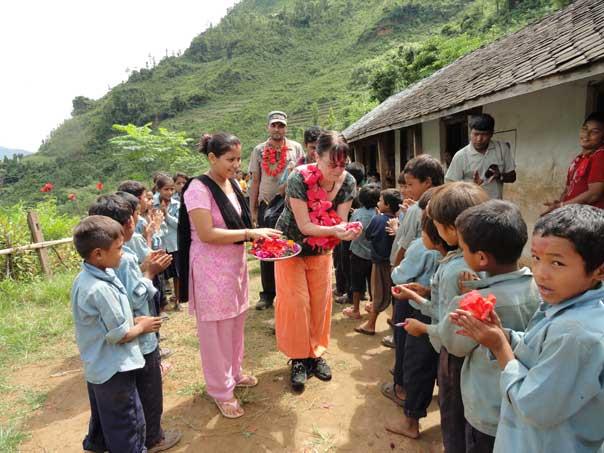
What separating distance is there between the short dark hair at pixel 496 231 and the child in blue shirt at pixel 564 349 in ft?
0.72

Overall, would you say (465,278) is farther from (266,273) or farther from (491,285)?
(266,273)

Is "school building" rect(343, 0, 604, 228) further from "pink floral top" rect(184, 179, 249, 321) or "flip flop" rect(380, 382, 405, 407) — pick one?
"pink floral top" rect(184, 179, 249, 321)

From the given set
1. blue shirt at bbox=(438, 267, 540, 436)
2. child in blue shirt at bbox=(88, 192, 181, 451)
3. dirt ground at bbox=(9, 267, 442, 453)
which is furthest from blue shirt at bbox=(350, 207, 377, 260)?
blue shirt at bbox=(438, 267, 540, 436)

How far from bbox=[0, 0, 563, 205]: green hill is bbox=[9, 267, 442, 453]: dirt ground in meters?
19.0

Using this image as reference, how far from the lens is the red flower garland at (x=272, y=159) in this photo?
4.62 m

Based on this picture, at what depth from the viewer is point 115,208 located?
8.37 feet

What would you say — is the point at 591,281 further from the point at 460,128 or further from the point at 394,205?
the point at 460,128

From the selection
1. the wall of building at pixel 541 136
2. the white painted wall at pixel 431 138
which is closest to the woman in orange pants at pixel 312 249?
the wall of building at pixel 541 136

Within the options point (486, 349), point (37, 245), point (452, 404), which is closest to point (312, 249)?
point (452, 404)

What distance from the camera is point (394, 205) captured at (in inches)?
157

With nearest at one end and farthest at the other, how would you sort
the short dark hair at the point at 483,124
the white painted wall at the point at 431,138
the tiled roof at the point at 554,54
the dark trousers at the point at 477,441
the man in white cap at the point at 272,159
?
the dark trousers at the point at 477,441 → the tiled roof at the point at 554,54 → the short dark hair at the point at 483,124 → the man in white cap at the point at 272,159 → the white painted wall at the point at 431,138

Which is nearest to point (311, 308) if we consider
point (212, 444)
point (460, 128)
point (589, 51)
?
point (212, 444)

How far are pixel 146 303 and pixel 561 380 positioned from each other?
2226 millimetres

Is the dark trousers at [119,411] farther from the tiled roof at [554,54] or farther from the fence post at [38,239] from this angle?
the fence post at [38,239]
